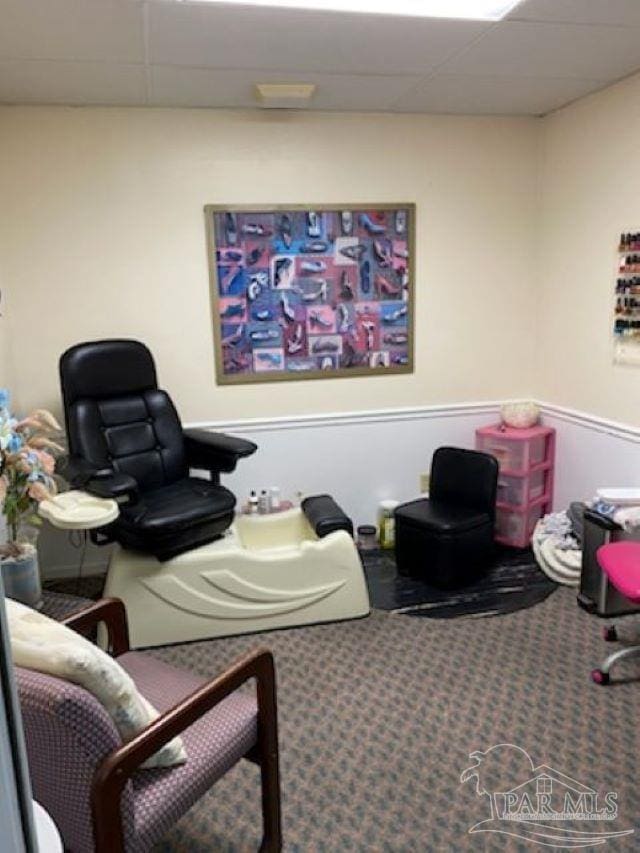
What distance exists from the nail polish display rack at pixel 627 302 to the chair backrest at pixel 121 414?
86.8 inches

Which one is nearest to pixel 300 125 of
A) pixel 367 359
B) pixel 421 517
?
pixel 367 359

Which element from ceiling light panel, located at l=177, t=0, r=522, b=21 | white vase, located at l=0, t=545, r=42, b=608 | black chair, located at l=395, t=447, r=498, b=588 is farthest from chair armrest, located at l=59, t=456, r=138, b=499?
ceiling light panel, located at l=177, t=0, r=522, b=21

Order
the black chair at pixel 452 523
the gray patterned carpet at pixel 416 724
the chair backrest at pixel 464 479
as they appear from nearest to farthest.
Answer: the gray patterned carpet at pixel 416 724, the black chair at pixel 452 523, the chair backrest at pixel 464 479

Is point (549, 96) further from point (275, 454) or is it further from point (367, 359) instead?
point (275, 454)

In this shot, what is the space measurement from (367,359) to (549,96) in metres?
1.59

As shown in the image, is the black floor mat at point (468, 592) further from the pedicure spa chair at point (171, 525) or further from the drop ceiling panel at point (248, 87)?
the drop ceiling panel at point (248, 87)

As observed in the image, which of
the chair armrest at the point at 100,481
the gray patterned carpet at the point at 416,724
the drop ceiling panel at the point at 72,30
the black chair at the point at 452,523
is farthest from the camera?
the black chair at the point at 452,523

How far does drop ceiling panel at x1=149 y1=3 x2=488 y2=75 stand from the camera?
214 centimetres

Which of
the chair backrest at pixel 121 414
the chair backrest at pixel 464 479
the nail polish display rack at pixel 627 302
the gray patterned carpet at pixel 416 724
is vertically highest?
the nail polish display rack at pixel 627 302

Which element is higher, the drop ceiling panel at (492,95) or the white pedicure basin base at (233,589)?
the drop ceiling panel at (492,95)

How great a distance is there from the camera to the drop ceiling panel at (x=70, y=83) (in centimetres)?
252

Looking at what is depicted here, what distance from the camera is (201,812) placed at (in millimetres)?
1798

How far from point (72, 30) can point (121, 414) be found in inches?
60.5

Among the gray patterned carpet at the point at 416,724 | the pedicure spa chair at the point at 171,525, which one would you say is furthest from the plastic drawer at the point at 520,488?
the pedicure spa chair at the point at 171,525
